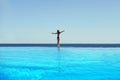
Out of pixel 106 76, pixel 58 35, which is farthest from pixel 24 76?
pixel 58 35

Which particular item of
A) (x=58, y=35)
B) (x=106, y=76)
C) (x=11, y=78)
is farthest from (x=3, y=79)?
(x=58, y=35)

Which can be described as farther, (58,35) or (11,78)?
(58,35)

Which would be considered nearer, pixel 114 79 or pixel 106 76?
pixel 114 79

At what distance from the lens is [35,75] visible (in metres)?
12.7

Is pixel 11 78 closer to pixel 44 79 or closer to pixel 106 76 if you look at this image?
pixel 44 79

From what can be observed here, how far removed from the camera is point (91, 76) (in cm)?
1216

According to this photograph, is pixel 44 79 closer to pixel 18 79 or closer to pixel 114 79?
pixel 18 79

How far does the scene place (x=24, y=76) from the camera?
40.5ft

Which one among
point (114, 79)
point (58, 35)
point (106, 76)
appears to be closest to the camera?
point (114, 79)

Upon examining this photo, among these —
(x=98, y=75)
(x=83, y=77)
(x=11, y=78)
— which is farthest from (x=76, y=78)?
(x=11, y=78)

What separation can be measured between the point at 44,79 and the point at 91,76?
2.49 meters

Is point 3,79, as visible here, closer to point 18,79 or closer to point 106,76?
point 18,79

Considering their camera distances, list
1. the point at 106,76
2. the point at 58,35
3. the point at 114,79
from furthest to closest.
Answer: the point at 58,35
the point at 106,76
the point at 114,79

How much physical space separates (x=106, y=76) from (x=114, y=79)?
0.84m
